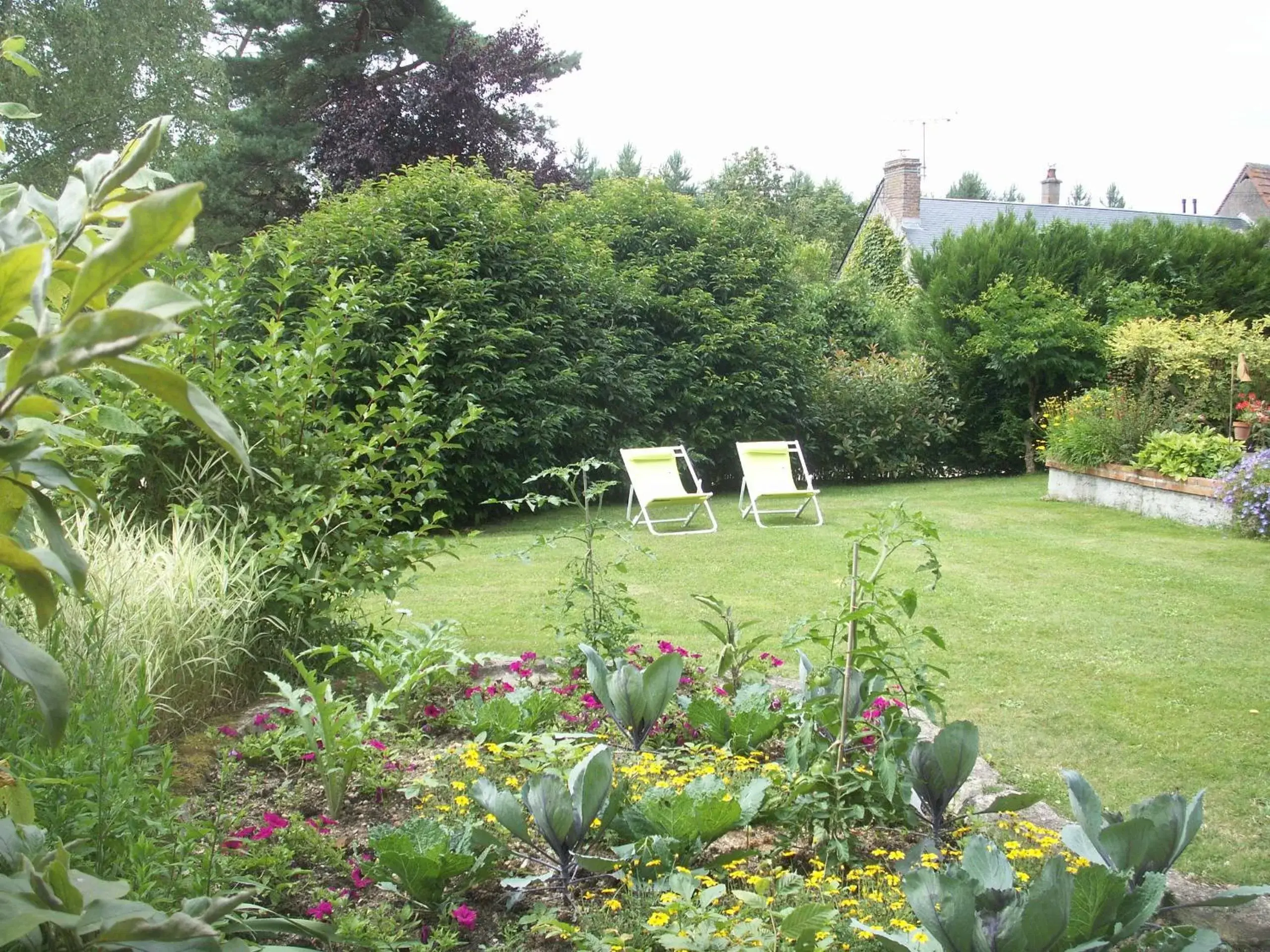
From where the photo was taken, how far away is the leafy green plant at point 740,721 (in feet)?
9.27

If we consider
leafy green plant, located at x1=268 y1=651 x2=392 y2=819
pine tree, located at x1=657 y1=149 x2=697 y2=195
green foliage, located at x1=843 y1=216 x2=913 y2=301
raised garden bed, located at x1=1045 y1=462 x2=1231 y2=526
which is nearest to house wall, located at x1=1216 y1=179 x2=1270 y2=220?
green foliage, located at x1=843 y1=216 x2=913 y2=301

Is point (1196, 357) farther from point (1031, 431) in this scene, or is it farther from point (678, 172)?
point (678, 172)

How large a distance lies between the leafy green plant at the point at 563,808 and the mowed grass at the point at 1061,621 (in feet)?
4.67

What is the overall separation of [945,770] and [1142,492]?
26.4ft

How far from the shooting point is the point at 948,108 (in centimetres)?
2339

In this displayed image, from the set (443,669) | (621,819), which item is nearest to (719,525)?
(443,669)

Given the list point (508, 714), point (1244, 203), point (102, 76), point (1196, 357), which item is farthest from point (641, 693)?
point (1244, 203)

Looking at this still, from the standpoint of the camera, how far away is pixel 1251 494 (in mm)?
7895

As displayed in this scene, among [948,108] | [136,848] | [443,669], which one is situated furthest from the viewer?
[948,108]

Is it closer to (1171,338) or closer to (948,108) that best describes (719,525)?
(1171,338)

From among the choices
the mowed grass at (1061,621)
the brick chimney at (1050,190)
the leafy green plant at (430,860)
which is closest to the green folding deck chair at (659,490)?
the mowed grass at (1061,621)

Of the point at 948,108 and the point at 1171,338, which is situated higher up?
the point at 948,108

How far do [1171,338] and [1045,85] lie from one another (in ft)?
16.5

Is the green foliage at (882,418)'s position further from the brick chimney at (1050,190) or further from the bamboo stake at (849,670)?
the brick chimney at (1050,190)
